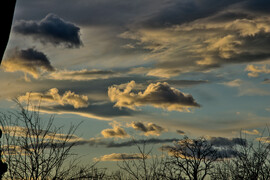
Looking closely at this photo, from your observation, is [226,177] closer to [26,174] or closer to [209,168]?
[209,168]

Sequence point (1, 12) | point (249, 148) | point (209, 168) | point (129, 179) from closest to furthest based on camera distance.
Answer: point (1, 12), point (249, 148), point (209, 168), point (129, 179)

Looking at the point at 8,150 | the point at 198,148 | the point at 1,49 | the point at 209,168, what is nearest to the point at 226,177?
the point at 209,168

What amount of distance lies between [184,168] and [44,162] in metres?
21.7

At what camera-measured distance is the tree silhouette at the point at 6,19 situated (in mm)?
7094

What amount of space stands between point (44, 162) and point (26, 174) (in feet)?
3.35

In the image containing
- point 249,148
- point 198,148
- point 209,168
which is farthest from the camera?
point 198,148

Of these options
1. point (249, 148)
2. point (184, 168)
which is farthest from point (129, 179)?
point (249, 148)

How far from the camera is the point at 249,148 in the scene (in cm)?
2694

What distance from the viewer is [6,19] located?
715cm

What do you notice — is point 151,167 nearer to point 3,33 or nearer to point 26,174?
point 26,174

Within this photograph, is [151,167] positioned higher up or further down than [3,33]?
further down

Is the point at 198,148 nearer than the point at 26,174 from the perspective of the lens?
No

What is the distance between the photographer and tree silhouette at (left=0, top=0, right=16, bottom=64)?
7.09m

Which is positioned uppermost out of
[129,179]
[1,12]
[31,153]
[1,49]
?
[1,12]
